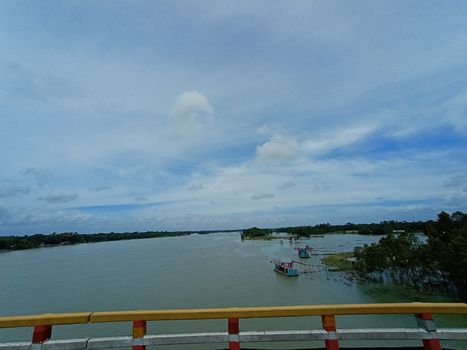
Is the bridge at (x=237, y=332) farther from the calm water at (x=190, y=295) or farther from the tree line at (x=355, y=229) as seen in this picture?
the tree line at (x=355, y=229)

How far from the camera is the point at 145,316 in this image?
2.91m

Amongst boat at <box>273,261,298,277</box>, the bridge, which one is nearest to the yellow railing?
the bridge

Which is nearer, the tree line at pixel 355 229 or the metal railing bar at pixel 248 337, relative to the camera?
the metal railing bar at pixel 248 337

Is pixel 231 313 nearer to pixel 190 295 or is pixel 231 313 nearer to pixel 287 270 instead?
pixel 190 295

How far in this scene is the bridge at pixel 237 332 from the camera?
9.43 ft

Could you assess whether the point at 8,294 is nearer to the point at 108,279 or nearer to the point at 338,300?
the point at 108,279

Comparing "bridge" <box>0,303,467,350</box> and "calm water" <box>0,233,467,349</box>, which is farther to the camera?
"calm water" <box>0,233,467,349</box>

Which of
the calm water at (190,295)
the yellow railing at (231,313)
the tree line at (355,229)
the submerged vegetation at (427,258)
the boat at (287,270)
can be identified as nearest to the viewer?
the yellow railing at (231,313)

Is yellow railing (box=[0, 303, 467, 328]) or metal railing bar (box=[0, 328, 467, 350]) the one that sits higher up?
yellow railing (box=[0, 303, 467, 328])

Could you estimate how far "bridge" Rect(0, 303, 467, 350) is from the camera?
2.87 metres

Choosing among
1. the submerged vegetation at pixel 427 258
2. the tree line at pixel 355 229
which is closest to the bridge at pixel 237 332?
the submerged vegetation at pixel 427 258

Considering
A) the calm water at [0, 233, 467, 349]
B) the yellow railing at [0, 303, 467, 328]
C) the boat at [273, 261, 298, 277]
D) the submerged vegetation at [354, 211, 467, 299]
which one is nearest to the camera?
the yellow railing at [0, 303, 467, 328]

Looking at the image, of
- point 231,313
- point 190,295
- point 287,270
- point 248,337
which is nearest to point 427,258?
point 287,270

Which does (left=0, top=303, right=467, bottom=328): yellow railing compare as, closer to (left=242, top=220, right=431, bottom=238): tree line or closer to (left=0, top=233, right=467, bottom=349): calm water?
(left=0, top=233, right=467, bottom=349): calm water
